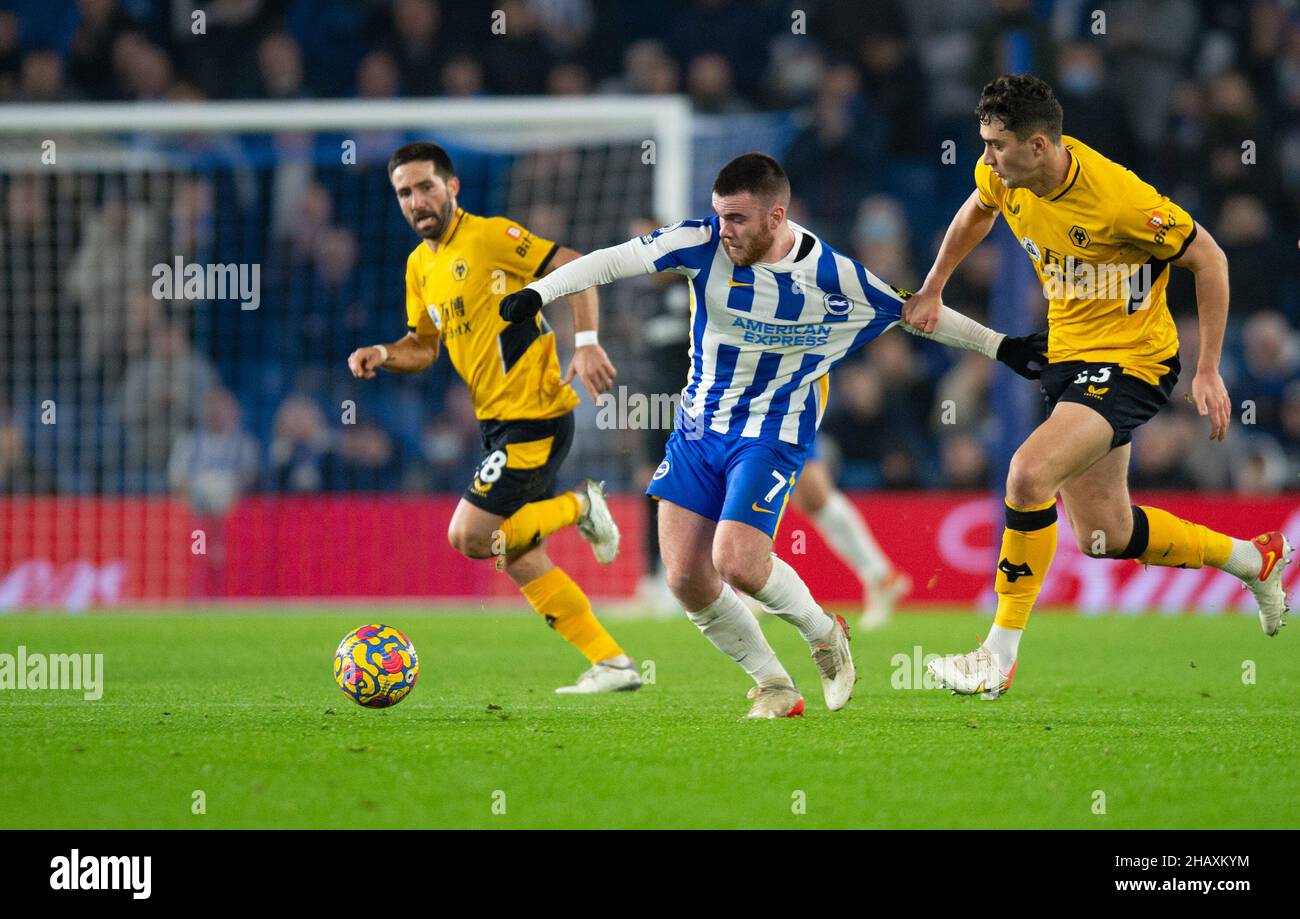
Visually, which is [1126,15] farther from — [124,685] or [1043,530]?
[124,685]

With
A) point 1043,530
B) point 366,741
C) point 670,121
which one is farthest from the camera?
point 670,121

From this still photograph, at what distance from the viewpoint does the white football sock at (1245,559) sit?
23.0 ft

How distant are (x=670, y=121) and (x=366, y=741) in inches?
275

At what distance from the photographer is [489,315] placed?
25.0ft

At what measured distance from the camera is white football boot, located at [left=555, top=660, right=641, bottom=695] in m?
7.23

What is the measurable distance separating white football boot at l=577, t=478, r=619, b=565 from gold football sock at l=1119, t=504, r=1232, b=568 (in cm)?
242

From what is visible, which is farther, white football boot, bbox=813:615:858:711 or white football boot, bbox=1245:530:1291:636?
white football boot, bbox=1245:530:1291:636

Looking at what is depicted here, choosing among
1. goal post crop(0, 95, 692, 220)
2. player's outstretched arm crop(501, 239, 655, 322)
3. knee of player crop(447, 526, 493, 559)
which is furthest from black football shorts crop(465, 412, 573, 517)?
goal post crop(0, 95, 692, 220)

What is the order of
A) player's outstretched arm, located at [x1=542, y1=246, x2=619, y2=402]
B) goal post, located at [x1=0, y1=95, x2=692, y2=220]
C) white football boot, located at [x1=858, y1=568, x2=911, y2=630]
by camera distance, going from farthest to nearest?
goal post, located at [x1=0, y1=95, x2=692, y2=220] < white football boot, located at [x1=858, y1=568, x2=911, y2=630] < player's outstretched arm, located at [x1=542, y1=246, x2=619, y2=402]

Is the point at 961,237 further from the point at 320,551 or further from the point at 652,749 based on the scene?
the point at 320,551

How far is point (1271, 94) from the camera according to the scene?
51.8 feet

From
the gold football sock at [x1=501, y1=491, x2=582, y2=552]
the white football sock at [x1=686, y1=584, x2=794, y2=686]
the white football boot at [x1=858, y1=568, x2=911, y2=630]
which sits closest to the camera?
the white football sock at [x1=686, y1=584, x2=794, y2=686]

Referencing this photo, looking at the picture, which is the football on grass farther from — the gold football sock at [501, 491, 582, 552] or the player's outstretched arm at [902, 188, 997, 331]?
the player's outstretched arm at [902, 188, 997, 331]

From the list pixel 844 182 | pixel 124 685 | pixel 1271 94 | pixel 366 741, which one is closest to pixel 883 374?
pixel 844 182
